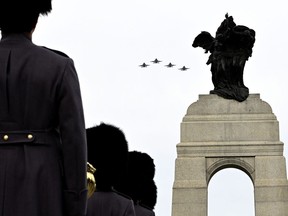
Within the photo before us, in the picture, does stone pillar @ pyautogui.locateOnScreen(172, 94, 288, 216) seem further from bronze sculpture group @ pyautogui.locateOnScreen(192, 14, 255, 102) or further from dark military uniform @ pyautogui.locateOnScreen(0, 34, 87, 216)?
dark military uniform @ pyautogui.locateOnScreen(0, 34, 87, 216)

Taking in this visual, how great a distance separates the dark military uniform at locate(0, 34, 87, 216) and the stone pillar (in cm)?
2595

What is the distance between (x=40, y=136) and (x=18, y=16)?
2.35 feet

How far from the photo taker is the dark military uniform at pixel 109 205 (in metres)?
7.18

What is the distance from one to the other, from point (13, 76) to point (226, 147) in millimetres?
26934

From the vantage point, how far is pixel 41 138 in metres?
4.77

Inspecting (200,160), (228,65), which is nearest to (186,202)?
(200,160)

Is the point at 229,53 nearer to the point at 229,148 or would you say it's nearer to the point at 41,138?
the point at 229,148

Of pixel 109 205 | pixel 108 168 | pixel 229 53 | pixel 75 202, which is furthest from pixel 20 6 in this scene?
pixel 229 53

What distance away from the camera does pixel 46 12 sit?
5129 mm

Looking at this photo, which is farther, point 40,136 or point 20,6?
point 20,6

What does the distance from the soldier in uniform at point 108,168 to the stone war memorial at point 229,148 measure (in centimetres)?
2260

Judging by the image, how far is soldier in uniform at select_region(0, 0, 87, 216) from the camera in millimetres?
4691

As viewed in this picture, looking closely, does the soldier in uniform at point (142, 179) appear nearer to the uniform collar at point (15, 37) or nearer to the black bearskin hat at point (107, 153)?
the black bearskin hat at point (107, 153)

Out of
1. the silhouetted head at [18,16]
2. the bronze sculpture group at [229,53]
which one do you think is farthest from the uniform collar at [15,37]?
the bronze sculpture group at [229,53]
